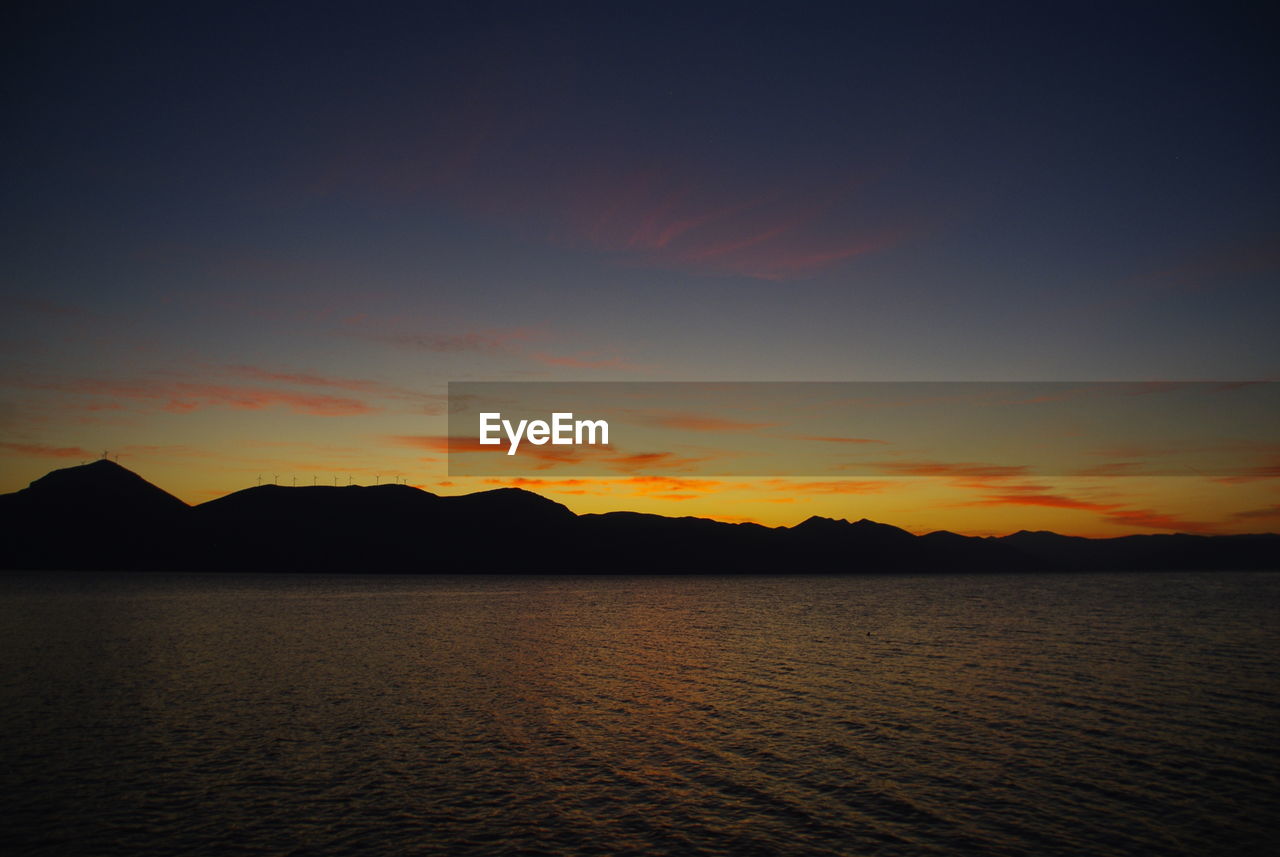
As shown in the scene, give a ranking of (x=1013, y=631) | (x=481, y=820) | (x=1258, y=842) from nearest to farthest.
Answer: (x=1258, y=842) < (x=481, y=820) < (x=1013, y=631)

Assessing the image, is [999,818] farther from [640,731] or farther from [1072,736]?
[640,731]

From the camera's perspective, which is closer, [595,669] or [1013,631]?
[595,669]

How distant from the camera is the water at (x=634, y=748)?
2561cm

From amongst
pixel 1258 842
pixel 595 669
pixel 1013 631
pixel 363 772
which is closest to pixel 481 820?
pixel 363 772

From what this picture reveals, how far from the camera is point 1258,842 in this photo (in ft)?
81.7

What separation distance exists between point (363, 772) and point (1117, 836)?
29998 mm

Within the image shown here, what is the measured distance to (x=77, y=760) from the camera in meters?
33.4

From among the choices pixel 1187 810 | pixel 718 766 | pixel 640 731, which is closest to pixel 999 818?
pixel 1187 810

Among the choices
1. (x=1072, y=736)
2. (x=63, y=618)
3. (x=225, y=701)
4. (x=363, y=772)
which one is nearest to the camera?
(x=363, y=772)

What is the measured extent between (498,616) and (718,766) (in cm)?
9390

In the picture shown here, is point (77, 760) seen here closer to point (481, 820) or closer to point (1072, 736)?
point (481, 820)

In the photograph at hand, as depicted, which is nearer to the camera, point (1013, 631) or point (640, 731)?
point (640, 731)

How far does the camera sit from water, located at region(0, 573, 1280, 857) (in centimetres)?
2561

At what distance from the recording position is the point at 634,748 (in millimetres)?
37094
